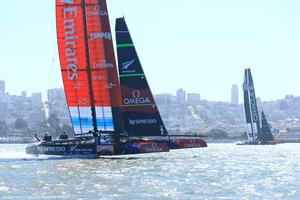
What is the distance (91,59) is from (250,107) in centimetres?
5418

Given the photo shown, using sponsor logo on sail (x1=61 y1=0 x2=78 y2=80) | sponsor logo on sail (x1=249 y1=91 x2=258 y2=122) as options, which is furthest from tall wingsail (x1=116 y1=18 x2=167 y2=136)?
sponsor logo on sail (x1=249 y1=91 x2=258 y2=122)

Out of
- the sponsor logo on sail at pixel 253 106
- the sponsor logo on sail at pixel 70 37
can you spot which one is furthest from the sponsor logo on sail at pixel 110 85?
the sponsor logo on sail at pixel 253 106

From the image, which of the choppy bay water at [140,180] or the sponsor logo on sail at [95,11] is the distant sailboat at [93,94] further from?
the choppy bay water at [140,180]

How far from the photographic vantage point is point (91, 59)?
40.9m

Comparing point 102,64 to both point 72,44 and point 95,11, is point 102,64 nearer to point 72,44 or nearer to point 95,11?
point 72,44

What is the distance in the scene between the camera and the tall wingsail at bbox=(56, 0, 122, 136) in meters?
40.7

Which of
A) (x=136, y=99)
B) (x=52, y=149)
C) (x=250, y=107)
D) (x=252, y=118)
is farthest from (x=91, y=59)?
(x=252, y=118)

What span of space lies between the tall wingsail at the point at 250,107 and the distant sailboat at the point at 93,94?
5067 cm

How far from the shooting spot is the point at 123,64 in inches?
1698

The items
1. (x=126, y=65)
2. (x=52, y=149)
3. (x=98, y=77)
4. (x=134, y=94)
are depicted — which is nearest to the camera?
(x=52, y=149)

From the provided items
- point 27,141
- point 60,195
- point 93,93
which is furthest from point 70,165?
point 27,141

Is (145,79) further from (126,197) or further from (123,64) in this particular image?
(126,197)

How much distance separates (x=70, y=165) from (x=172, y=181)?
28.0 feet

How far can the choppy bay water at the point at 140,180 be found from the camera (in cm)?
2361
